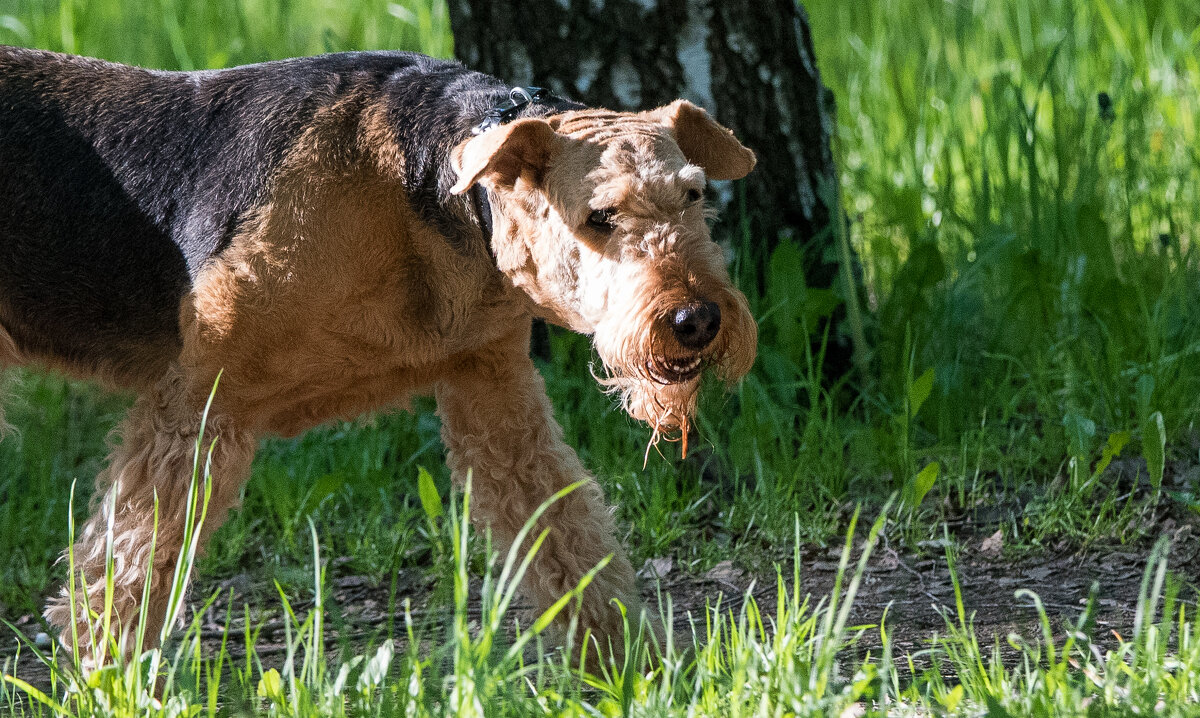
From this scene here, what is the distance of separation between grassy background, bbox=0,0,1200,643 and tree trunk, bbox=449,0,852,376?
0.62ft

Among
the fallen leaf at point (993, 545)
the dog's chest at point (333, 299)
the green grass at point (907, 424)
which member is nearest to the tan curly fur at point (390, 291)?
the dog's chest at point (333, 299)

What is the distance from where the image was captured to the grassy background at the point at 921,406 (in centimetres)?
338

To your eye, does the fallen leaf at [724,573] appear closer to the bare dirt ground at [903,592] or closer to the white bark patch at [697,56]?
the bare dirt ground at [903,592]

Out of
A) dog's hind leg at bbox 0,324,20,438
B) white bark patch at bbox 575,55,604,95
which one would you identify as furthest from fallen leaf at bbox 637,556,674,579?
dog's hind leg at bbox 0,324,20,438

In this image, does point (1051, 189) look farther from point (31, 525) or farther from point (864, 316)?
point (31, 525)

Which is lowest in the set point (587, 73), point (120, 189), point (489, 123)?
point (120, 189)

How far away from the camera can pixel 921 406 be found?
363 centimetres

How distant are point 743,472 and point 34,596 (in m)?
2.03

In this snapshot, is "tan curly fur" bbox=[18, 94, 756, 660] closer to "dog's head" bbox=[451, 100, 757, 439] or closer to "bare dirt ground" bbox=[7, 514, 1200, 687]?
"dog's head" bbox=[451, 100, 757, 439]

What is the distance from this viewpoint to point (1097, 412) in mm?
3516

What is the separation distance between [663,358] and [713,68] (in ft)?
5.91

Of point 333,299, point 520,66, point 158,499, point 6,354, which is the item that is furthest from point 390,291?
point 520,66

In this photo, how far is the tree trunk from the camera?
12.4 ft

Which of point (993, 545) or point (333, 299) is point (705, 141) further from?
point (993, 545)
